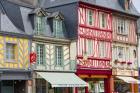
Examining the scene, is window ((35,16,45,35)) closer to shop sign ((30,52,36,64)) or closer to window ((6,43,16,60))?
shop sign ((30,52,36,64))

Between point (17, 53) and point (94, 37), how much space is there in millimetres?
7590

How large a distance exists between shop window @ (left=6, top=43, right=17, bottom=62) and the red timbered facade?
5.55m

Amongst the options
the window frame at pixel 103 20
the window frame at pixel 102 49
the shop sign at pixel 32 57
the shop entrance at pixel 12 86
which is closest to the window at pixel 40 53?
the shop sign at pixel 32 57

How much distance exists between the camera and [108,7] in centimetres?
3375

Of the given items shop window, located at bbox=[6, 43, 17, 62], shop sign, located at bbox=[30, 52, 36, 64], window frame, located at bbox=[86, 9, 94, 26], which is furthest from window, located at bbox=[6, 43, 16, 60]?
window frame, located at bbox=[86, 9, 94, 26]

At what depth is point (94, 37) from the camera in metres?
32.1

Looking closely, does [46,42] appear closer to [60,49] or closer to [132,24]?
[60,49]

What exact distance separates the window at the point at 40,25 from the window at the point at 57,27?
110 cm

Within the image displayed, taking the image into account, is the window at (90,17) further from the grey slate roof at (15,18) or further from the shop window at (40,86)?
the shop window at (40,86)

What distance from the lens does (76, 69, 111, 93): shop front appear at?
103ft

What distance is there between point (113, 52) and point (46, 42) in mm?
7367

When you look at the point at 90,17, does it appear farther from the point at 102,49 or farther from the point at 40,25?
the point at 40,25

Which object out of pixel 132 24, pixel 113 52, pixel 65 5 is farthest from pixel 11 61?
pixel 132 24

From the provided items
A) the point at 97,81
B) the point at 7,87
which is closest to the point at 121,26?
the point at 97,81
